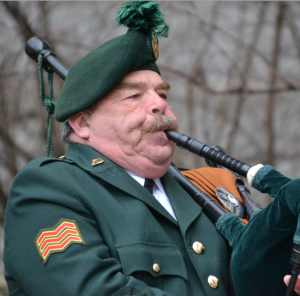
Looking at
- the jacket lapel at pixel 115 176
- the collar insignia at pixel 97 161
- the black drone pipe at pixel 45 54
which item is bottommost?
the jacket lapel at pixel 115 176

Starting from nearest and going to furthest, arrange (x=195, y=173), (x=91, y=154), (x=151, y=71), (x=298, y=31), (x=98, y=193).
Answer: (x=98, y=193)
(x=91, y=154)
(x=151, y=71)
(x=195, y=173)
(x=298, y=31)

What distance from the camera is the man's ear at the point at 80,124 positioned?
233cm

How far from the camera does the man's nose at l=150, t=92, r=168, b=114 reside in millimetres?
2277

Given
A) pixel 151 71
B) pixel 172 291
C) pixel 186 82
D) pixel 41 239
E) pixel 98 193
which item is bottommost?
pixel 172 291

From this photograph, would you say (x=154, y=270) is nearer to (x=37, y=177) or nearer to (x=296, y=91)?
(x=37, y=177)

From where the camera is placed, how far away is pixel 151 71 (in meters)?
2.40

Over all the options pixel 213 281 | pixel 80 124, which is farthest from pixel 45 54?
pixel 213 281

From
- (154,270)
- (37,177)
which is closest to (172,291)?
(154,270)

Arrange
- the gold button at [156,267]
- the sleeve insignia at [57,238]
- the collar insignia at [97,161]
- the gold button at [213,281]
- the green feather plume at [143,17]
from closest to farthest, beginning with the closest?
1. the sleeve insignia at [57,238]
2. the gold button at [156,267]
3. the gold button at [213,281]
4. the collar insignia at [97,161]
5. the green feather plume at [143,17]

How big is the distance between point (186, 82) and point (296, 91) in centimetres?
101

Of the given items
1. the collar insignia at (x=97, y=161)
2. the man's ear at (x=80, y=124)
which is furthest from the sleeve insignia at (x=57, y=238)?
the man's ear at (x=80, y=124)

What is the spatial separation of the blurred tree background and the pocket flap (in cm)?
239

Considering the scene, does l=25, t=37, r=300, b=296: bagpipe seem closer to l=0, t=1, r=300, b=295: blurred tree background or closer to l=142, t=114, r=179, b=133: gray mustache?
l=142, t=114, r=179, b=133: gray mustache

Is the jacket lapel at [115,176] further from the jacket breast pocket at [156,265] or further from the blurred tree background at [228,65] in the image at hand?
the blurred tree background at [228,65]
